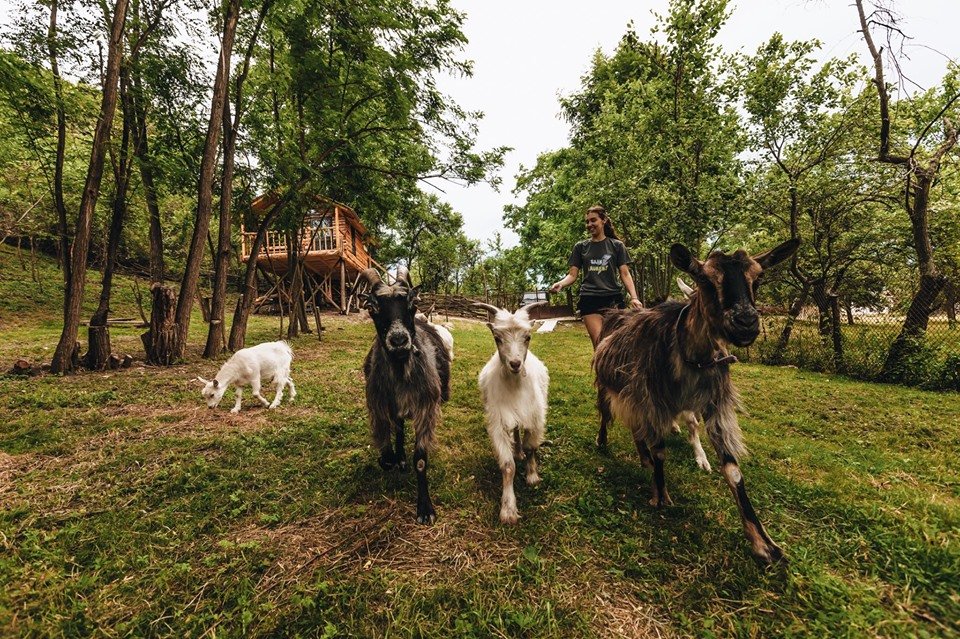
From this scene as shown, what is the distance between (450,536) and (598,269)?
3604mm

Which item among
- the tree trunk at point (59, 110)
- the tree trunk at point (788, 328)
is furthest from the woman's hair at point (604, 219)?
the tree trunk at point (59, 110)

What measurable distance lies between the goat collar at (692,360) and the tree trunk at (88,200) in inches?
388

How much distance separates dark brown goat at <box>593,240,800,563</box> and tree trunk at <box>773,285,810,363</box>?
921 cm

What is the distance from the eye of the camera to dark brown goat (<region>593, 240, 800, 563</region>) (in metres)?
2.28

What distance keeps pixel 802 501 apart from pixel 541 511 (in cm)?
224

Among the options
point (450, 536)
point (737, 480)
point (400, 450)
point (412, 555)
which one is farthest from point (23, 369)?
point (737, 480)

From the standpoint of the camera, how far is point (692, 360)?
2.69m

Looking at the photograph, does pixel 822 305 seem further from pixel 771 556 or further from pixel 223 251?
pixel 223 251

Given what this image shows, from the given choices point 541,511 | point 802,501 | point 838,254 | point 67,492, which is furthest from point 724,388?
point 838,254

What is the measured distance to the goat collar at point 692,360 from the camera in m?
2.49

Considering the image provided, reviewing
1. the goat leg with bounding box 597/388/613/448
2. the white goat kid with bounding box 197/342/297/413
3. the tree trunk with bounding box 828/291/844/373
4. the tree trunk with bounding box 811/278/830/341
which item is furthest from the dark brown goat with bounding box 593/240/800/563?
the tree trunk with bounding box 811/278/830/341

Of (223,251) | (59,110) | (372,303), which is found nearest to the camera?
(372,303)

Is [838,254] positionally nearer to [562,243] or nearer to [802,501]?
[802,501]

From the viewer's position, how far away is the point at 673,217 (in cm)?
1155
